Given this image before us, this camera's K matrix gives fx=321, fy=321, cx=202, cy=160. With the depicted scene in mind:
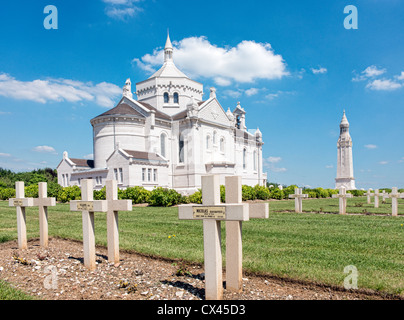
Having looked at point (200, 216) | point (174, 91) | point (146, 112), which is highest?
point (174, 91)

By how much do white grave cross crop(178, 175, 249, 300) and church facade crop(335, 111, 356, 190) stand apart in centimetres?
4961

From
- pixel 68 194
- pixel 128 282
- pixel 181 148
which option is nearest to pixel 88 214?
pixel 128 282

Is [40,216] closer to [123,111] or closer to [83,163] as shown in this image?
[123,111]

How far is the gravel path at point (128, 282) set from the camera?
425cm

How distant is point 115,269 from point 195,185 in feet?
99.5

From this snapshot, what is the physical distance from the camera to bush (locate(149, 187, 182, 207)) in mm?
20734

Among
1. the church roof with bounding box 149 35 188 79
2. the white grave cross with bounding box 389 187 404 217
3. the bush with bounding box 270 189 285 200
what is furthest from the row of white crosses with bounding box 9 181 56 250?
the church roof with bounding box 149 35 188 79

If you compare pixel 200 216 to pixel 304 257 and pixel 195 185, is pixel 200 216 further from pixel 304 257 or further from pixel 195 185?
pixel 195 185

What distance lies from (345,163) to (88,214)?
168ft

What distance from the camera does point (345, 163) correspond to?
50719 mm

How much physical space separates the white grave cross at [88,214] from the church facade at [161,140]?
2362 cm
